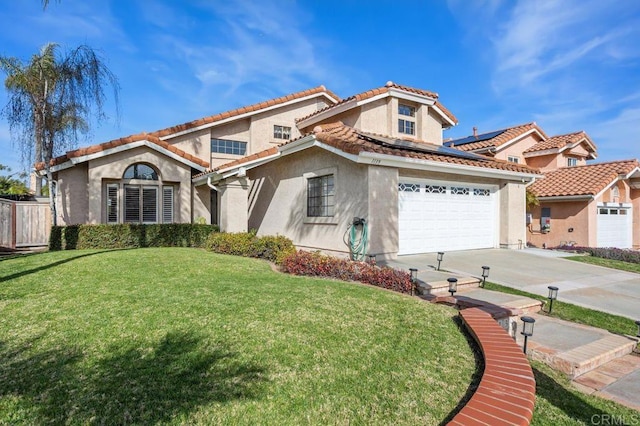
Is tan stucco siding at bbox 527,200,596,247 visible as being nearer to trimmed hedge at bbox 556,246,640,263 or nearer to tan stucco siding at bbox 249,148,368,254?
trimmed hedge at bbox 556,246,640,263

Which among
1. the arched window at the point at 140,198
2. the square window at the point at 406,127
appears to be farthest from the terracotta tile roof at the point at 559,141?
the arched window at the point at 140,198

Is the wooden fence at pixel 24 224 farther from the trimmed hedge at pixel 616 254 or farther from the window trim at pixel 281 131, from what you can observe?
the trimmed hedge at pixel 616 254

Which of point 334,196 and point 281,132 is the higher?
point 281,132

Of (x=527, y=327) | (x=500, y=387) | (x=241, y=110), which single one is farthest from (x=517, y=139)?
(x=500, y=387)

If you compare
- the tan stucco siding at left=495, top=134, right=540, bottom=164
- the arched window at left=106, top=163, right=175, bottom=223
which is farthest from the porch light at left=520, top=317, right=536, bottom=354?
the tan stucco siding at left=495, top=134, right=540, bottom=164

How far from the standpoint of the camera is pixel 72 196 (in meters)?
15.6

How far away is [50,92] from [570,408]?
1946 centimetres

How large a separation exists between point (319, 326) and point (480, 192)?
12239mm

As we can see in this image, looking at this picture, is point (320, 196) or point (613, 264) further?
point (613, 264)

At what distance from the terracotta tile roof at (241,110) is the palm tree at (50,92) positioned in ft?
10.7

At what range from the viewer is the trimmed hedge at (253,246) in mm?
11791

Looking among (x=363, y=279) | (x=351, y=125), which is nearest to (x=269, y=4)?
(x=351, y=125)

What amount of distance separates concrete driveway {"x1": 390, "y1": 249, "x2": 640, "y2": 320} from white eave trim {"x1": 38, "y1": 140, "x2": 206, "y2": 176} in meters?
10.8

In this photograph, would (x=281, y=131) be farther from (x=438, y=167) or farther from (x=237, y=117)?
(x=438, y=167)
